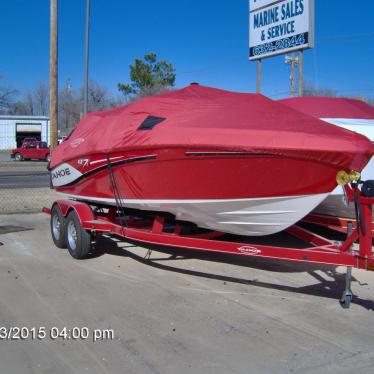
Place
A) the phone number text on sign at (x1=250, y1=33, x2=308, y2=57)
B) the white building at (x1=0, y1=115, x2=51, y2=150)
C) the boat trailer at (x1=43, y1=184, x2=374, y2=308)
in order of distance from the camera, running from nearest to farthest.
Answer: the boat trailer at (x1=43, y1=184, x2=374, y2=308) → the phone number text on sign at (x1=250, y1=33, x2=308, y2=57) → the white building at (x1=0, y1=115, x2=51, y2=150)

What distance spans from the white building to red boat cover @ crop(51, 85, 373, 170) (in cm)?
6161

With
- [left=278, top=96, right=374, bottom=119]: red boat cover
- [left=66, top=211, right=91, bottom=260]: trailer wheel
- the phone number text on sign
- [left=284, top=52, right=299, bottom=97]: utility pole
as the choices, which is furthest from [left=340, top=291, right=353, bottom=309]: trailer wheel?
[left=284, top=52, right=299, bottom=97]: utility pole

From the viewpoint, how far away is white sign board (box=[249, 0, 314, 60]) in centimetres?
1310

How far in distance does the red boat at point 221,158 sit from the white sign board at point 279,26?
23.3 ft

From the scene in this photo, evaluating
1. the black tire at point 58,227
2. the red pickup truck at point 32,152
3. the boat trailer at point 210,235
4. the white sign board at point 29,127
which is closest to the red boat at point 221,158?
the boat trailer at point 210,235

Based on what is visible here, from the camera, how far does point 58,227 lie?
841 cm

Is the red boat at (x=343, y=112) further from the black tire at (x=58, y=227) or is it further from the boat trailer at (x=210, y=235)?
the black tire at (x=58, y=227)

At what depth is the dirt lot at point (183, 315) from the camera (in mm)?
4066

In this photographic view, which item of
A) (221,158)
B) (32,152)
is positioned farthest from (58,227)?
(32,152)

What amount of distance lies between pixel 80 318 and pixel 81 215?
8.69 feet

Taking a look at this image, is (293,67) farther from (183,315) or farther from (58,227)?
(183,315)

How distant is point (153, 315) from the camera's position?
16.8 ft

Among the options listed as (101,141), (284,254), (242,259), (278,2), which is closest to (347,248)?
(284,254)

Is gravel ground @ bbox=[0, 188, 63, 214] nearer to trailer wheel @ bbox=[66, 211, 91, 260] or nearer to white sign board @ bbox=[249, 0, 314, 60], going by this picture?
trailer wheel @ bbox=[66, 211, 91, 260]
